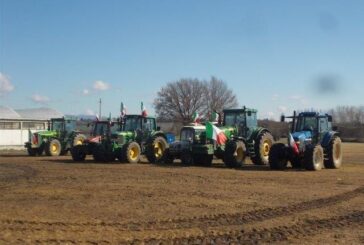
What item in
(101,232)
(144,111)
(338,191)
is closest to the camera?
(101,232)

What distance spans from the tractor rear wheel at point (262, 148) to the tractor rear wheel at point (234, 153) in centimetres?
73

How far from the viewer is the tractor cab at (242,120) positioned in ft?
71.7

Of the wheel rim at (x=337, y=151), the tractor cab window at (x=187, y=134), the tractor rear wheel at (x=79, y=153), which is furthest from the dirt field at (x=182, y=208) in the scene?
the tractor rear wheel at (x=79, y=153)

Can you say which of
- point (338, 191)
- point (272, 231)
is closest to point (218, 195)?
point (338, 191)

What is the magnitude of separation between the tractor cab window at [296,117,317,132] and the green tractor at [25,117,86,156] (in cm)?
1373

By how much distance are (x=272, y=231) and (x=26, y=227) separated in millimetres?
3962

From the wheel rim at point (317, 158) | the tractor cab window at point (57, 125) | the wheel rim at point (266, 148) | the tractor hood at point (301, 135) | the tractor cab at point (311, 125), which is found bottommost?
the wheel rim at point (317, 158)

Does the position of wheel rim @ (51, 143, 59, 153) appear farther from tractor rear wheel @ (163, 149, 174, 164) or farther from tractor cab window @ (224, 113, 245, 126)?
tractor cab window @ (224, 113, 245, 126)

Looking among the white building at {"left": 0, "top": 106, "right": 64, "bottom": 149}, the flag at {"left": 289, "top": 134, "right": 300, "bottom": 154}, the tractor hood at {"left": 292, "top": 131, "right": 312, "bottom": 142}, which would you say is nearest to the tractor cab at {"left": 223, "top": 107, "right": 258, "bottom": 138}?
the tractor hood at {"left": 292, "top": 131, "right": 312, "bottom": 142}

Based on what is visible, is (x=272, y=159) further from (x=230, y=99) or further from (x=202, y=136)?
(x=230, y=99)

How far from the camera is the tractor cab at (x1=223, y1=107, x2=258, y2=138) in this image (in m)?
21.9

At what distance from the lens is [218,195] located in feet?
41.5

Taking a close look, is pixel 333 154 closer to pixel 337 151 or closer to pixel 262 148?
pixel 337 151

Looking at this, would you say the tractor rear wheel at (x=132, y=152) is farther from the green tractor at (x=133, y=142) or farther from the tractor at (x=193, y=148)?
the tractor at (x=193, y=148)
